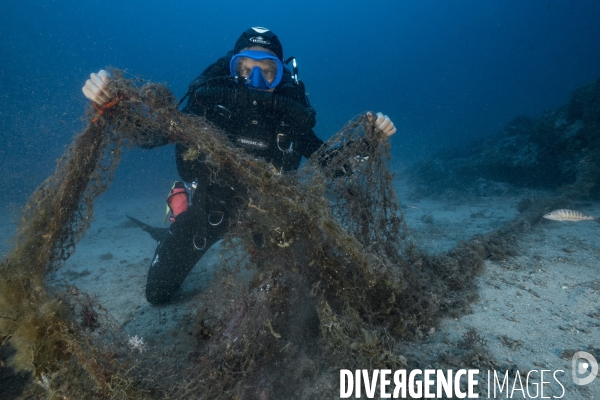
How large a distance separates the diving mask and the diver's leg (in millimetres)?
2495

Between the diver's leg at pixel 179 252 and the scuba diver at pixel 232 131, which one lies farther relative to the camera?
the diver's leg at pixel 179 252

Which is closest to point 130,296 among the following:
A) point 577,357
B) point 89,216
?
point 89,216

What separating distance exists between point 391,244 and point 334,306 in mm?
1063

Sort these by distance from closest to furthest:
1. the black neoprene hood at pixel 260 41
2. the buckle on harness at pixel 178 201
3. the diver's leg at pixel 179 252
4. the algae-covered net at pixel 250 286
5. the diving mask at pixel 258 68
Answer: the algae-covered net at pixel 250 286 < the diver's leg at pixel 179 252 < the diving mask at pixel 258 68 < the black neoprene hood at pixel 260 41 < the buckle on harness at pixel 178 201

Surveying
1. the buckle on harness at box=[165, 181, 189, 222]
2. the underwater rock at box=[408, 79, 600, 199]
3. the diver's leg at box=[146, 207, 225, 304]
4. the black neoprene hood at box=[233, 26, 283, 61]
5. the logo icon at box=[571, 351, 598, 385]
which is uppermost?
the underwater rock at box=[408, 79, 600, 199]

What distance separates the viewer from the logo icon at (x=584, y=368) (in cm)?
231

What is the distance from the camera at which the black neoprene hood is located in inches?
192

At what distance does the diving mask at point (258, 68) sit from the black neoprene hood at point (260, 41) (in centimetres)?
31

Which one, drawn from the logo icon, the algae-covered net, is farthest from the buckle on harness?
the logo icon

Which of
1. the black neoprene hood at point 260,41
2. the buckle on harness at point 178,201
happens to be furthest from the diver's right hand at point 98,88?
the black neoprene hood at point 260,41

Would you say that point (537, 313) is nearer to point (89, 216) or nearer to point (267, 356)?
point (267, 356)

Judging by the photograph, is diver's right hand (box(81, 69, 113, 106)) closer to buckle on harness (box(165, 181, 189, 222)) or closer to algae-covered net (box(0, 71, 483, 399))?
algae-covered net (box(0, 71, 483, 399))

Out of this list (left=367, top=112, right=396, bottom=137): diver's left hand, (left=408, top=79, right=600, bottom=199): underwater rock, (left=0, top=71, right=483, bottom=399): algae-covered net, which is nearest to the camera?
(left=0, top=71, right=483, bottom=399): algae-covered net

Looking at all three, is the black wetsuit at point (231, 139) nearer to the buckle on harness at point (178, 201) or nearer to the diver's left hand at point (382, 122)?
the buckle on harness at point (178, 201)
